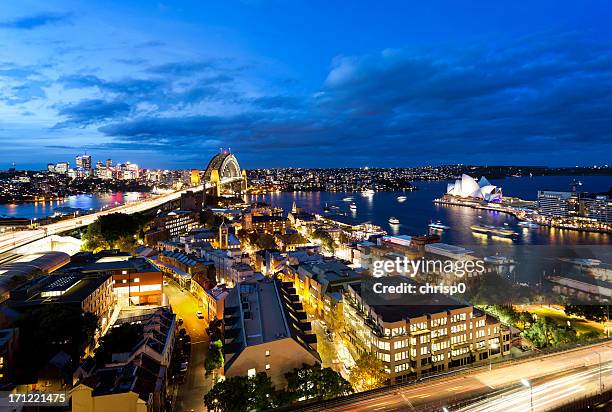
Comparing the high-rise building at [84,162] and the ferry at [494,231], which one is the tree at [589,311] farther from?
the high-rise building at [84,162]

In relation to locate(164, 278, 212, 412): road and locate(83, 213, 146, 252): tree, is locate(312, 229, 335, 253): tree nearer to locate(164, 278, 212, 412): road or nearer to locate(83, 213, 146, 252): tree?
locate(164, 278, 212, 412): road

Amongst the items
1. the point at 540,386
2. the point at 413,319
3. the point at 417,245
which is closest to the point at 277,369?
the point at 413,319

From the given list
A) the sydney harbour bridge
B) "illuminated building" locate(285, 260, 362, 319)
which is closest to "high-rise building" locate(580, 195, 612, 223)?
"illuminated building" locate(285, 260, 362, 319)

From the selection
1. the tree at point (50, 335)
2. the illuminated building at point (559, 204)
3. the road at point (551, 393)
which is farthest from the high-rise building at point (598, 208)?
the tree at point (50, 335)

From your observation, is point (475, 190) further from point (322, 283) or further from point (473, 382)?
point (473, 382)

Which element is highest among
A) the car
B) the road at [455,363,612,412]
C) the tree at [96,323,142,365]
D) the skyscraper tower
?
the skyscraper tower

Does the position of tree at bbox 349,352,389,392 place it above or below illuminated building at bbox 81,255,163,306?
below
